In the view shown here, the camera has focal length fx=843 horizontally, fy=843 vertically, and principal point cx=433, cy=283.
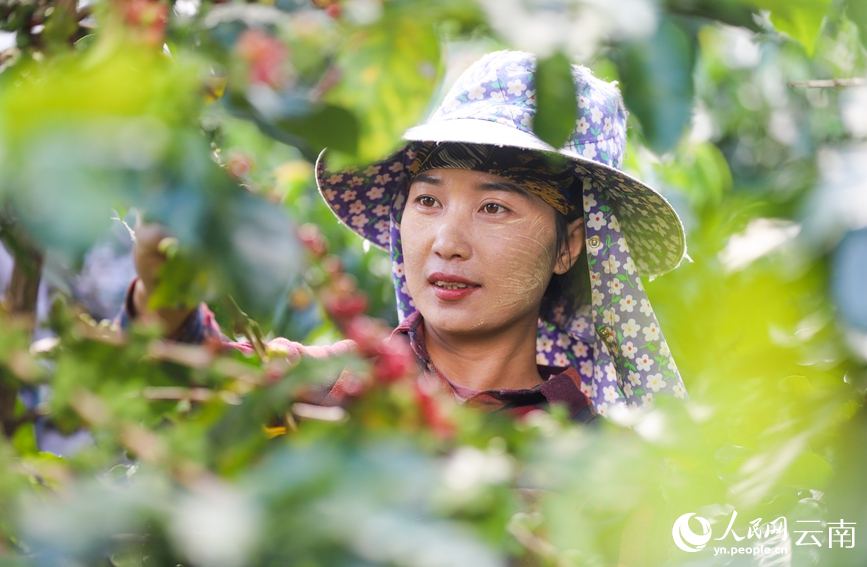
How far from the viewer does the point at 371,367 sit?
672 mm

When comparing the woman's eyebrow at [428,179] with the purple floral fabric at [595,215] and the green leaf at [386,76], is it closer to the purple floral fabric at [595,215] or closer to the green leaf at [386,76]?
the purple floral fabric at [595,215]

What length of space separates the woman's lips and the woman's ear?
10.6 inches

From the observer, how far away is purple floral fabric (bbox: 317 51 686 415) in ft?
5.58

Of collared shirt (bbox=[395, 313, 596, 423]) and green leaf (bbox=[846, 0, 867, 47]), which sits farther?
collared shirt (bbox=[395, 313, 596, 423])

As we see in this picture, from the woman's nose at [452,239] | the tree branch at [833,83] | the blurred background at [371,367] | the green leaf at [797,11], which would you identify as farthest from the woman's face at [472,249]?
the green leaf at [797,11]

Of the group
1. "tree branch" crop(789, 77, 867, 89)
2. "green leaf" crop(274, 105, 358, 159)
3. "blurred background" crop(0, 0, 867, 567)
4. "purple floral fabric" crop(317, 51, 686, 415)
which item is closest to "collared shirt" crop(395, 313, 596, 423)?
"purple floral fabric" crop(317, 51, 686, 415)

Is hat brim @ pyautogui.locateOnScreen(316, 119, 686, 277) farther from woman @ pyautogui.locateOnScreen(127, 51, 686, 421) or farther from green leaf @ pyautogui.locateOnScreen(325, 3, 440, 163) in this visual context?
green leaf @ pyautogui.locateOnScreen(325, 3, 440, 163)

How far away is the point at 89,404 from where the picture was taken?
0.69 metres

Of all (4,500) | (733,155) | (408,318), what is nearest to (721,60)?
(733,155)

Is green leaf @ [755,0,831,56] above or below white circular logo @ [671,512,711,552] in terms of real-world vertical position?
above

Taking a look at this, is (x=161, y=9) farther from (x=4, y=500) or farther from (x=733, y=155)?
(x=733, y=155)

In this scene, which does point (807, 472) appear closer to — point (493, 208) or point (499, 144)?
point (499, 144)

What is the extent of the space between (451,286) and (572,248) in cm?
35

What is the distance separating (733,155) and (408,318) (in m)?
3.92
